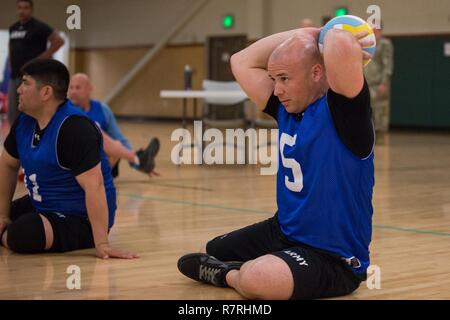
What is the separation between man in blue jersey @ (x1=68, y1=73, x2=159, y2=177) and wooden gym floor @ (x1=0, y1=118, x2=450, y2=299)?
227 mm

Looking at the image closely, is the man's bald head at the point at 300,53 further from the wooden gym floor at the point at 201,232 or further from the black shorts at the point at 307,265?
the wooden gym floor at the point at 201,232

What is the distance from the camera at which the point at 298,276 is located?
3.17 m

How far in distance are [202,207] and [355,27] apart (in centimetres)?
330

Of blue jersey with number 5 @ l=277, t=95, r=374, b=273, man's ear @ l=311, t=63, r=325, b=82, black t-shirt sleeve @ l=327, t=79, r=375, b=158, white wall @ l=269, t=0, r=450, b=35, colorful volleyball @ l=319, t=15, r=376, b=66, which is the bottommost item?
blue jersey with number 5 @ l=277, t=95, r=374, b=273

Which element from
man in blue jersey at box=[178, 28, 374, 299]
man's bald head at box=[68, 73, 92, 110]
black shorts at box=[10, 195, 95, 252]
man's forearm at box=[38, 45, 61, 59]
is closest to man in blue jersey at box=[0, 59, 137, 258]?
black shorts at box=[10, 195, 95, 252]

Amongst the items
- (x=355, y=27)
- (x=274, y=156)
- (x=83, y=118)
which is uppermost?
(x=355, y=27)

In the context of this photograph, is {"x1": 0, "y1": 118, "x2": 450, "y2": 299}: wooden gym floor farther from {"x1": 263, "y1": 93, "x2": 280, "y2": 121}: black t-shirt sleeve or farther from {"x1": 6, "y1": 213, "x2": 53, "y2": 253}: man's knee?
{"x1": 263, "y1": 93, "x2": 280, "y2": 121}: black t-shirt sleeve

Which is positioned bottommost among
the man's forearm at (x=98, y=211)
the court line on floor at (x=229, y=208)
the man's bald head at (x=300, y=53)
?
the court line on floor at (x=229, y=208)

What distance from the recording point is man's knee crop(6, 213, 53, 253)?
4.20 m

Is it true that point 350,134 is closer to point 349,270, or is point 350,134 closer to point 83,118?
point 349,270

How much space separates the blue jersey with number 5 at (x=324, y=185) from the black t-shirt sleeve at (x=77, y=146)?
3.81 feet

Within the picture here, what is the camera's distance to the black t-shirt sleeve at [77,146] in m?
4.11

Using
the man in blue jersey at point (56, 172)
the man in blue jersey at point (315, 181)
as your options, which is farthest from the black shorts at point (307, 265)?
the man in blue jersey at point (56, 172)
